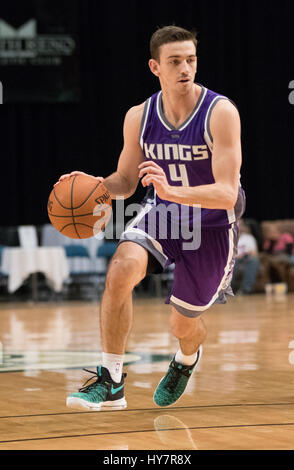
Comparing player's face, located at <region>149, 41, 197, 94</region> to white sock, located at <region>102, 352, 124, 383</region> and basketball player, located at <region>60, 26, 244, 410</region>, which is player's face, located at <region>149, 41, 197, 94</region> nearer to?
basketball player, located at <region>60, 26, 244, 410</region>

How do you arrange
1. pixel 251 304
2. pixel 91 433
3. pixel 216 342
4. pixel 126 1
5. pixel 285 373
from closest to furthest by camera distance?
pixel 91 433 < pixel 285 373 < pixel 216 342 < pixel 251 304 < pixel 126 1

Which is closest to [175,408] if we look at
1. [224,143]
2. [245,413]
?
[245,413]

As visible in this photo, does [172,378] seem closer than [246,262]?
Yes

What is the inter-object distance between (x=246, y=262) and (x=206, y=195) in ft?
31.8

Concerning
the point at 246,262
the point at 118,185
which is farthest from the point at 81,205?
the point at 246,262

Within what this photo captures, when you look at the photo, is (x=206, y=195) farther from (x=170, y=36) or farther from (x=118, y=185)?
(x=170, y=36)

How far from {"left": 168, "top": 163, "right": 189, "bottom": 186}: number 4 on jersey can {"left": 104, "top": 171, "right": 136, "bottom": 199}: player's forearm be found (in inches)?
8.7

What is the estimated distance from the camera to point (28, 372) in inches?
205

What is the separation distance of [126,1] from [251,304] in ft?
22.1

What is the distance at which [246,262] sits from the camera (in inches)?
510

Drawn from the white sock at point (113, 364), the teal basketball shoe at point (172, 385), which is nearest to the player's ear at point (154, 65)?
the white sock at point (113, 364)

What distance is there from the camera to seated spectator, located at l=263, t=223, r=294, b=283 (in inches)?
533

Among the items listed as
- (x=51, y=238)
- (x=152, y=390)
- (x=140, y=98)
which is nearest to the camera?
(x=152, y=390)

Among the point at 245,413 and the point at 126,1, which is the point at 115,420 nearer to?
the point at 245,413
